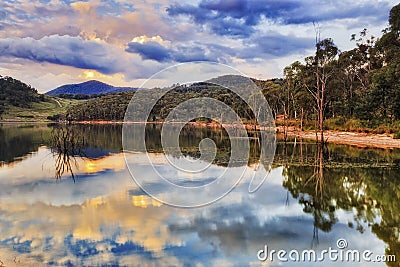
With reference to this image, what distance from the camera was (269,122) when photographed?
60.2 meters

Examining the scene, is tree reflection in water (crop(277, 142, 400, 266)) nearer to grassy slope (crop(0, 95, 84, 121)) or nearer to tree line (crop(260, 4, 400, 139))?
tree line (crop(260, 4, 400, 139))

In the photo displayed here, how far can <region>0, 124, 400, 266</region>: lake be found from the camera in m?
8.32

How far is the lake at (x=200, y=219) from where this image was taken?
27.3ft

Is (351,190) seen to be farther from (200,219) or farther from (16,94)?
(16,94)

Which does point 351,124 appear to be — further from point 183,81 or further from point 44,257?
point 44,257

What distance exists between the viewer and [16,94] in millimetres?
138125

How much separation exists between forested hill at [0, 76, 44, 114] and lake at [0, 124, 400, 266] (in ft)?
392

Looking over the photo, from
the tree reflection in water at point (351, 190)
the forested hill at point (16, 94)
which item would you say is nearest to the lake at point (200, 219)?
the tree reflection in water at point (351, 190)

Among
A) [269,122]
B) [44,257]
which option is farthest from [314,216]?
[269,122]

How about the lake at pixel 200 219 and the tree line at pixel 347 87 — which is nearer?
the lake at pixel 200 219

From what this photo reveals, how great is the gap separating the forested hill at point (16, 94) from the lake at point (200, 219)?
119411mm

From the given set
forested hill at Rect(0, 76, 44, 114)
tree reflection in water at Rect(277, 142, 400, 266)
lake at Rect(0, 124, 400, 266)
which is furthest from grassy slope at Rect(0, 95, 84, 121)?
tree reflection in water at Rect(277, 142, 400, 266)

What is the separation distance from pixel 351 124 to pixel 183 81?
85.7 ft

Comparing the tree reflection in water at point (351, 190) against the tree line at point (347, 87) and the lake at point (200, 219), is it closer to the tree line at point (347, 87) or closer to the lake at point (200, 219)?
the lake at point (200, 219)
